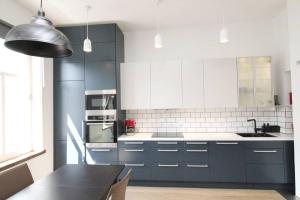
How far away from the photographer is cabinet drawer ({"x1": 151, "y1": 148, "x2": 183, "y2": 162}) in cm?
329

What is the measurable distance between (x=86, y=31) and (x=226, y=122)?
3.03m

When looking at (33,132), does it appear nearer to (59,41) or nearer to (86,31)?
(86,31)

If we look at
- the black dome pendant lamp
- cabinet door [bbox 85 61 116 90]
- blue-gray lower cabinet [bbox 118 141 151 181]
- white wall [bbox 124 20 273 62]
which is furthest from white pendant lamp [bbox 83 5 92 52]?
blue-gray lower cabinet [bbox 118 141 151 181]

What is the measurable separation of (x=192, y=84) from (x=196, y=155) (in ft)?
3.95

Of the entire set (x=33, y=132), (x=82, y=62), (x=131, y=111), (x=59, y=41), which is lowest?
(x=33, y=132)

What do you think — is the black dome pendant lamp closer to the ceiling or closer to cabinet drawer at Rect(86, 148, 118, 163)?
the ceiling

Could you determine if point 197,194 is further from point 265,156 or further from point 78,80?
point 78,80

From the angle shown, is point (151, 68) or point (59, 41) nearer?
point (59, 41)

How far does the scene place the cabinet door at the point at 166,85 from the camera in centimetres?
355

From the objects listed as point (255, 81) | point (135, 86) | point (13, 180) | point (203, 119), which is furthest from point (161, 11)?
point (13, 180)

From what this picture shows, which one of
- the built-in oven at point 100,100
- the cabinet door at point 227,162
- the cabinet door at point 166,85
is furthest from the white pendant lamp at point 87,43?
the cabinet door at point 227,162

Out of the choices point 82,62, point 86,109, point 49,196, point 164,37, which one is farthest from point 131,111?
point 49,196

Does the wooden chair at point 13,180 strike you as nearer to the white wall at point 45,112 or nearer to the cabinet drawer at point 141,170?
the white wall at point 45,112

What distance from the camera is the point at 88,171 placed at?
205 centimetres
